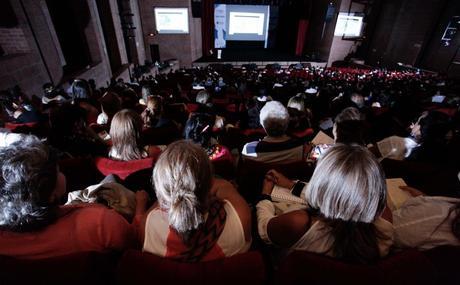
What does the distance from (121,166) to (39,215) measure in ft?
2.50

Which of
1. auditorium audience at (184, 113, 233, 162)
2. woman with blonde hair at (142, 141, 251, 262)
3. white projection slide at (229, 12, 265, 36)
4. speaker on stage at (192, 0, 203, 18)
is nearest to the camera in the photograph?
woman with blonde hair at (142, 141, 251, 262)

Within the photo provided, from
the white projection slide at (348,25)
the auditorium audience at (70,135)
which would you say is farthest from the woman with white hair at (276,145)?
the white projection slide at (348,25)

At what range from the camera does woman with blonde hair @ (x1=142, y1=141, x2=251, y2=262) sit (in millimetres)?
940

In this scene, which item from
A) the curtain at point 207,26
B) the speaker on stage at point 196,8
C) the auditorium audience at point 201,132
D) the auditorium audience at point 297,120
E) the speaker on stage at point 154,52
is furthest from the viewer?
the curtain at point 207,26

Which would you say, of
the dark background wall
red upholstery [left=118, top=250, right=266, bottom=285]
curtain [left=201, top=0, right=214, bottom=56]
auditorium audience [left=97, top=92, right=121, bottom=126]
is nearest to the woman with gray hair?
red upholstery [left=118, top=250, right=266, bottom=285]

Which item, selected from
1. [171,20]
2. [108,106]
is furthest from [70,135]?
[171,20]

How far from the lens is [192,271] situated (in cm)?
79

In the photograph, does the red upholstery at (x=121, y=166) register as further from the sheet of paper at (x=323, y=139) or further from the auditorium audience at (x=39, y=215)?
the sheet of paper at (x=323, y=139)

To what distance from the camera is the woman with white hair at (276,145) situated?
195 cm

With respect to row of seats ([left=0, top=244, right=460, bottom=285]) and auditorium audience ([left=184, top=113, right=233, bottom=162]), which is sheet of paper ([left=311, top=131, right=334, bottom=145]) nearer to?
auditorium audience ([left=184, top=113, right=233, bottom=162])

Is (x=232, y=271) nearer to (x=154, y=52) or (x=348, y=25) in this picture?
(x=154, y=52)

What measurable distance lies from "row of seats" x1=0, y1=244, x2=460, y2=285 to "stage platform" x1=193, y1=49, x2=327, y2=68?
1515 cm

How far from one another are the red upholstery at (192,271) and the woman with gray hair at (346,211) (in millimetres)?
282

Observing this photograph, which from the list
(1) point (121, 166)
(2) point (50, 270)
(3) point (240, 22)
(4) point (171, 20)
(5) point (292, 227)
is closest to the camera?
(2) point (50, 270)
